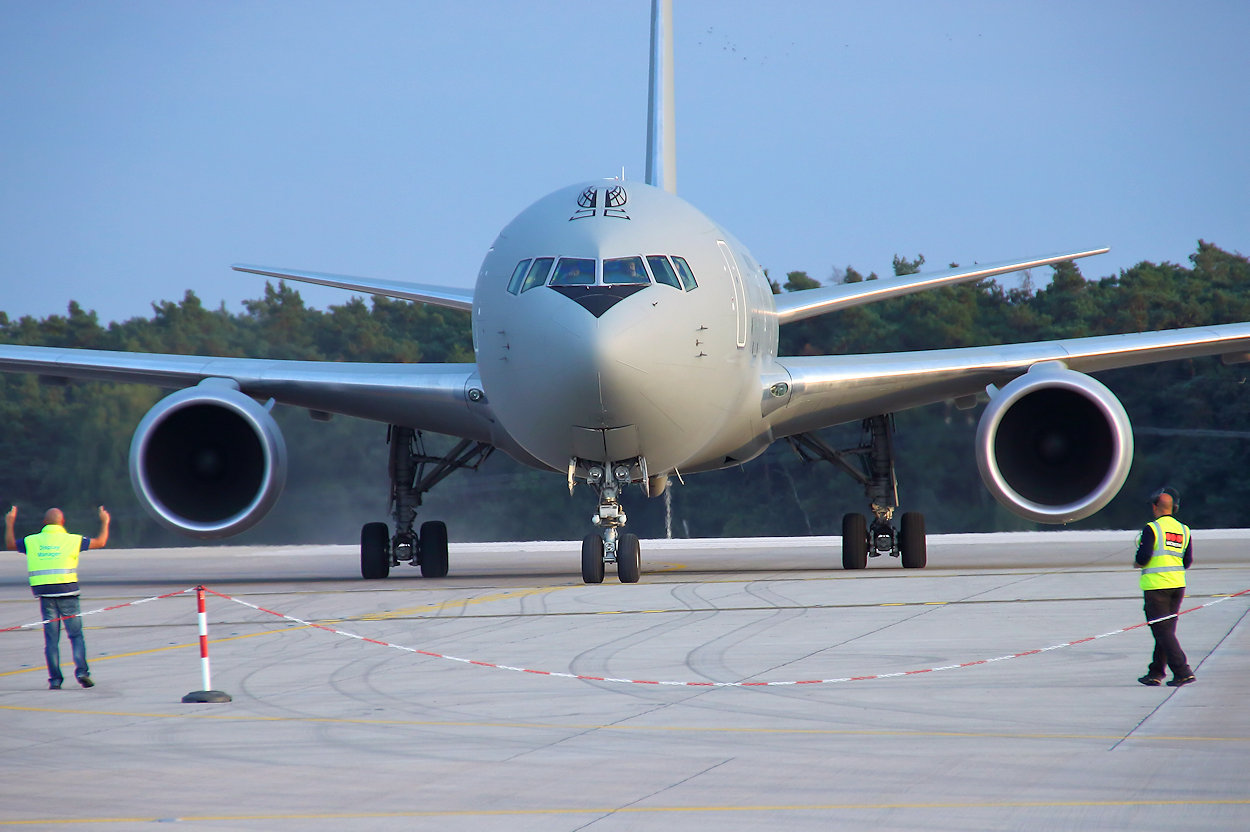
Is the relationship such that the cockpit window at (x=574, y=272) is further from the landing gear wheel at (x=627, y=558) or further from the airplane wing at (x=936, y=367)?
the airplane wing at (x=936, y=367)

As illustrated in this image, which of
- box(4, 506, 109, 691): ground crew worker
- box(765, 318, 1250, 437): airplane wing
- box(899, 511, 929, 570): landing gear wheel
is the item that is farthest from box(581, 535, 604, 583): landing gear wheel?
box(4, 506, 109, 691): ground crew worker

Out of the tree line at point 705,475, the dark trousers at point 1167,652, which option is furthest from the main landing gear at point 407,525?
the tree line at point 705,475

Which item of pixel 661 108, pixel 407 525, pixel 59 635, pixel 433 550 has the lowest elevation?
pixel 59 635

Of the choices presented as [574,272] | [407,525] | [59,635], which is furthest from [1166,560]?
[407,525]

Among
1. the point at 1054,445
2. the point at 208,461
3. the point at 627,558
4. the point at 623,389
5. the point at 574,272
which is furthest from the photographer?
the point at 208,461

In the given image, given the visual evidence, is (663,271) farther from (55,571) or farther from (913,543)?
(55,571)

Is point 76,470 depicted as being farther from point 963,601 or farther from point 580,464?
point 963,601

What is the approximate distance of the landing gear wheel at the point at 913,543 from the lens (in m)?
15.7

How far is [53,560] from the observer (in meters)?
8.41

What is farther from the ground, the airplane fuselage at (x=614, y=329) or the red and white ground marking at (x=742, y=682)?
the airplane fuselage at (x=614, y=329)

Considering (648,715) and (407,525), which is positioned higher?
(407,525)

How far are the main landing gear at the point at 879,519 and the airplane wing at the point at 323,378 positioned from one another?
4.12 m

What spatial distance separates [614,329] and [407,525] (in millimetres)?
5541

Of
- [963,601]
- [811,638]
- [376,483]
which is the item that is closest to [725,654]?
[811,638]
